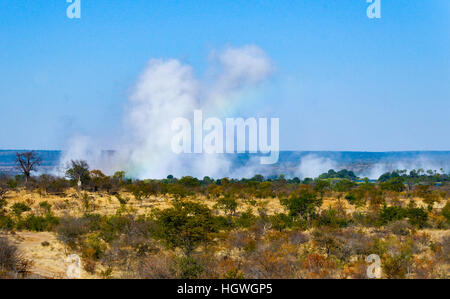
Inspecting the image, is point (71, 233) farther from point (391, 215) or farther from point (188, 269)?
point (391, 215)

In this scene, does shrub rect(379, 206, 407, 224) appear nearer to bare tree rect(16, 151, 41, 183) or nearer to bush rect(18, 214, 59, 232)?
bush rect(18, 214, 59, 232)

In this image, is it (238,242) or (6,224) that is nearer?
(238,242)

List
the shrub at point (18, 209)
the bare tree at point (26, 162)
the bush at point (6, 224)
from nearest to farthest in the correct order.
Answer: the bush at point (6, 224)
the shrub at point (18, 209)
the bare tree at point (26, 162)

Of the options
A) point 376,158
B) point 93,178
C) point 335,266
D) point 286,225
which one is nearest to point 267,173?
point 376,158

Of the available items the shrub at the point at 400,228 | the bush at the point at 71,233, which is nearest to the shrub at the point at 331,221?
the shrub at the point at 400,228

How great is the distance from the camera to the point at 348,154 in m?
173

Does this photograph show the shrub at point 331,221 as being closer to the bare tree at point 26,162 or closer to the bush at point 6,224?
the bush at point 6,224

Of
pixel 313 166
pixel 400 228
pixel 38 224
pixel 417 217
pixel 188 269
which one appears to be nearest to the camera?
pixel 188 269

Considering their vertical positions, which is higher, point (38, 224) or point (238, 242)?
point (38, 224)

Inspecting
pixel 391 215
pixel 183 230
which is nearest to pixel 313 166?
pixel 391 215

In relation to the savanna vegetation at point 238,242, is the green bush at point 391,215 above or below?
above
